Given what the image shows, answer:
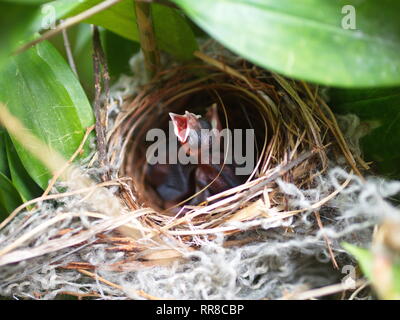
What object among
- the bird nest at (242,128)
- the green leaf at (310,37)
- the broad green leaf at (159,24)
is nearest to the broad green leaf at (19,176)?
the bird nest at (242,128)

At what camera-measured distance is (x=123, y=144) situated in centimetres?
103

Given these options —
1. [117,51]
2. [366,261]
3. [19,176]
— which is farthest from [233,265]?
[117,51]

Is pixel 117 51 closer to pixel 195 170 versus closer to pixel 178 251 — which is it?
pixel 195 170

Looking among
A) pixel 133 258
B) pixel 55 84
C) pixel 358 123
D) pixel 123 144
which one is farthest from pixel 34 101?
pixel 358 123

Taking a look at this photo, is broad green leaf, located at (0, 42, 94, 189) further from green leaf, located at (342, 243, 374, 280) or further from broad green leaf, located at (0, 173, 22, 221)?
green leaf, located at (342, 243, 374, 280)

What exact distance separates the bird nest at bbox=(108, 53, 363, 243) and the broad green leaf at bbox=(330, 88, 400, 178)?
52 mm

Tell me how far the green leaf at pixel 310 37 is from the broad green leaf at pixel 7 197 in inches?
19.5

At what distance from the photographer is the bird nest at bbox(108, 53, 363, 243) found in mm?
807

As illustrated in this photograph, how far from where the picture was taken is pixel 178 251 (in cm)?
76

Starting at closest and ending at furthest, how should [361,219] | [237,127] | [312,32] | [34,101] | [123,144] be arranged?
[312,32], [361,219], [34,101], [123,144], [237,127]

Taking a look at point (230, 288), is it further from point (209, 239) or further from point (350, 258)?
point (350, 258)

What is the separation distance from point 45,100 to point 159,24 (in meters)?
0.31

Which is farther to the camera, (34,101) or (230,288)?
(34,101)

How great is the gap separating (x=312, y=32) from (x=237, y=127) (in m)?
0.55
